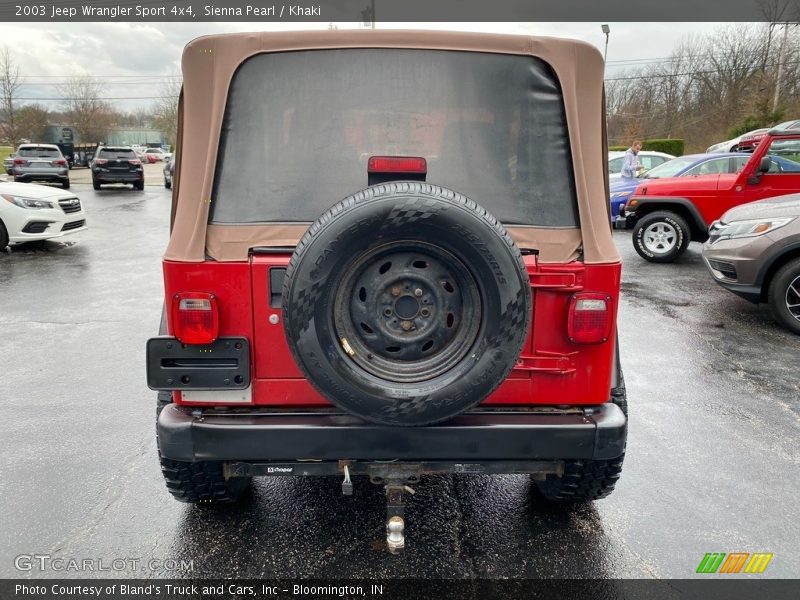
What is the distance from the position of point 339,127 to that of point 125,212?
1646 cm

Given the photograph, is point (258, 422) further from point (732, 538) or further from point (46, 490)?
point (732, 538)

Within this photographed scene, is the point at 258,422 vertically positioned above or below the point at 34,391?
above

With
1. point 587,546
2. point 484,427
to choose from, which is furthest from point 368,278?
point 587,546

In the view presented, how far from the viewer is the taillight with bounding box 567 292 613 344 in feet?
8.18

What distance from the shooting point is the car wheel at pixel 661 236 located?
1007 centimetres

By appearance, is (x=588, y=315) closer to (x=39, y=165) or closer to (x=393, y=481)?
(x=393, y=481)

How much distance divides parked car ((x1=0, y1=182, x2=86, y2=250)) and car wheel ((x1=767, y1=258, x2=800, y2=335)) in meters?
10.7

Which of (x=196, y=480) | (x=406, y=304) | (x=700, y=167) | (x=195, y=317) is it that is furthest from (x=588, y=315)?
(x=700, y=167)

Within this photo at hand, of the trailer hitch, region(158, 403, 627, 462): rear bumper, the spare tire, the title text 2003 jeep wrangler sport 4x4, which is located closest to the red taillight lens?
the title text 2003 jeep wrangler sport 4x4

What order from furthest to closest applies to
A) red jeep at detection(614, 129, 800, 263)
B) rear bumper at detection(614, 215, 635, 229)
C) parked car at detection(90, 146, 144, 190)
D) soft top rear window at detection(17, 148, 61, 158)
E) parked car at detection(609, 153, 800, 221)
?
parked car at detection(90, 146, 144, 190) < soft top rear window at detection(17, 148, 61, 158) < rear bumper at detection(614, 215, 635, 229) < parked car at detection(609, 153, 800, 221) < red jeep at detection(614, 129, 800, 263)

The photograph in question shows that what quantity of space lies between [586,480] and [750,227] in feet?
16.1

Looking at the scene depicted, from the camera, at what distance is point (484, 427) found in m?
2.42

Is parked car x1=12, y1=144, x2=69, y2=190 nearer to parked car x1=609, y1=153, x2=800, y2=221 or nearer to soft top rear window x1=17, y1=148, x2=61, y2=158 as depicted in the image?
soft top rear window x1=17, y1=148, x2=61, y2=158

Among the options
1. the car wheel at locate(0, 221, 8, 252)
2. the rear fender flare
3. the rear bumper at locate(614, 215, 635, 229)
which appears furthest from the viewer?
the rear bumper at locate(614, 215, 635, 229)
